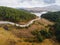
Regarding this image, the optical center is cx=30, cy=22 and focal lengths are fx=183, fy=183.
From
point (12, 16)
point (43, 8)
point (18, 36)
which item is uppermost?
point (12, 16)

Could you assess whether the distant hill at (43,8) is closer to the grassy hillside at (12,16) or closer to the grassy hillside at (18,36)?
the grassy hillside at (12,16)

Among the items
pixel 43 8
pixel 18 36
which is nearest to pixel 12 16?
pixel 18 36

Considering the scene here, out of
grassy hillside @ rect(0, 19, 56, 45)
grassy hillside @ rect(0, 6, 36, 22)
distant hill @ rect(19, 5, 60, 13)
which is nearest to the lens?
grassy hillside @ rect(0, 19, 56, 45)

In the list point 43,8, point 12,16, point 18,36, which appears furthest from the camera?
point 43,8

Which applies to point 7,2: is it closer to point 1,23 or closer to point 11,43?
point 1,23

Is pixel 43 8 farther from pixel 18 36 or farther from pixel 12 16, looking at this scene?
pixel 18 36

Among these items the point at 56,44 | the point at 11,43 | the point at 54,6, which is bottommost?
the point at 54,6

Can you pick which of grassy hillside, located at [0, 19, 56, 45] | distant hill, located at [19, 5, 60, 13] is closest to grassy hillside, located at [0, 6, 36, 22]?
grassy hillside, located at [0, 19, 56, 45]

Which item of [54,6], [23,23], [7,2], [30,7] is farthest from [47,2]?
[23,23]

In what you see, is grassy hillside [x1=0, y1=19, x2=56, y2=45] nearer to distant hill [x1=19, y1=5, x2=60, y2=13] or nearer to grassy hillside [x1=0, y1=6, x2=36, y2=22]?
grassy hillside [x1=0, y1=6, x2=36, y2=22]

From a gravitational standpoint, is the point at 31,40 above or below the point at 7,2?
above

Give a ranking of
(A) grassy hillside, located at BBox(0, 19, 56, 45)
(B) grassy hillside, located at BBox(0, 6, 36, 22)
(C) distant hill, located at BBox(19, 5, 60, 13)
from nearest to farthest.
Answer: (A) grassy hillside, located at BBox(0, 19, 56, 45) → (B) grassy hillside, located at BBox(0, 6, 36, 22) → (C) distant hill, located at BBox(19, 5, 60, 13)
